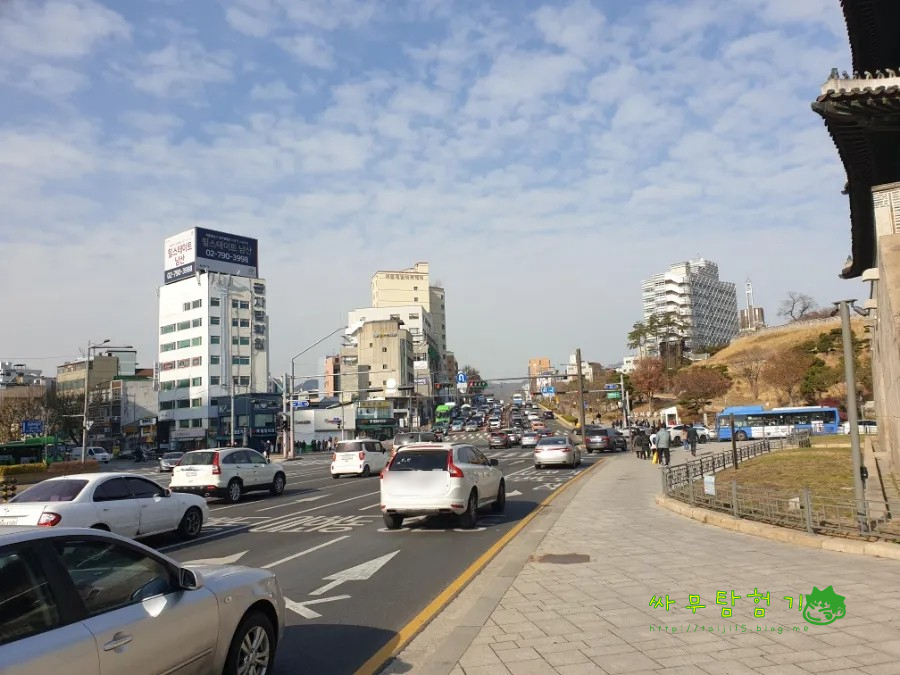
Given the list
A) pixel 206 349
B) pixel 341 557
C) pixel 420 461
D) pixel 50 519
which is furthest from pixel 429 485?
pixel 206 349

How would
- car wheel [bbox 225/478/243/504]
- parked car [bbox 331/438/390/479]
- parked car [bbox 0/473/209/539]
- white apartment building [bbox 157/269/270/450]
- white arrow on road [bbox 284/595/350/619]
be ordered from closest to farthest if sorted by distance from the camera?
1. white arrow on road [bbox 284/595/350/619]
2. parked car [bbox 0/473/209/539]
3. car wheel [bbox 225/478/243/504]
4. parked car [bbox 331/438/390/479]
5. white apartment building [bbox 157/269/270/450]

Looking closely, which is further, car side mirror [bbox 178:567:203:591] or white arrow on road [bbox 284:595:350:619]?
white arrow on road [bbox 284:595:350:619]

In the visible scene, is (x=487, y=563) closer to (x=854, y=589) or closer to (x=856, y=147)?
(x=854, y=589)

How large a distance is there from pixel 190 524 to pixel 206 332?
3260 inches

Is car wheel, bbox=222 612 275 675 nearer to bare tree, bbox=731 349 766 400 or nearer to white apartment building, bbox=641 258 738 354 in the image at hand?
bare tree, bbox=731 349 766 400

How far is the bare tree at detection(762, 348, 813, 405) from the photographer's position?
72.2m

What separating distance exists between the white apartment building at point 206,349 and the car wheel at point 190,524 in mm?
77003

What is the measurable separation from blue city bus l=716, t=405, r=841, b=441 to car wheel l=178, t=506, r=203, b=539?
46.4 m

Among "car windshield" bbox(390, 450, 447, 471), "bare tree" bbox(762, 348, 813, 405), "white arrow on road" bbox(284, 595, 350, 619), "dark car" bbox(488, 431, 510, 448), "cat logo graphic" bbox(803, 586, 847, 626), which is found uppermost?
"bare tree" bbox(762, 348, 813, 405)

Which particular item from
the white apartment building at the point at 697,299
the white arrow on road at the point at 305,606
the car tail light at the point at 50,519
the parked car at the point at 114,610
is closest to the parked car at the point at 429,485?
the white arrow on road at the point at 305,606

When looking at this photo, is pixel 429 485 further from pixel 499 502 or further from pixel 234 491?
pixel 234 491

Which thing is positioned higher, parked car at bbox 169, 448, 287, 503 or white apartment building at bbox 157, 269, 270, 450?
white apartment building at bbox 157, 269, 270, 450

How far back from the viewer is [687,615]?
21.8 feet

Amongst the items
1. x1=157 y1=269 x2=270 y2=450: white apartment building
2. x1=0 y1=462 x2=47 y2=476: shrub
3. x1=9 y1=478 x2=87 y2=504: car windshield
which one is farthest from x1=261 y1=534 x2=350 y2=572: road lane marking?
x1=157 y1=269 x2=270 y2=450: white apartment building
